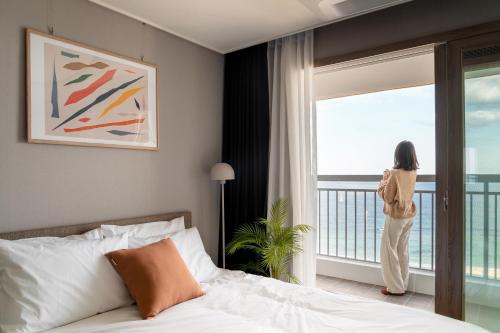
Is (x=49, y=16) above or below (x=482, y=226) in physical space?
above

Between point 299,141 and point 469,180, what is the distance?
4.46 ft

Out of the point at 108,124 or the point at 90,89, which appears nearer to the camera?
the point at 90,89

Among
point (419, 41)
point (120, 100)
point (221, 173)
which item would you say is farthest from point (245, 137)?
point (419, 41)

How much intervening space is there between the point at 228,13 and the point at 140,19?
73 cm

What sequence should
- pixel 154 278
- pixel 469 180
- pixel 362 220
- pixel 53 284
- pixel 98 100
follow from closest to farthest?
pixel 53 284
pixel 154 278
pixel 469 180
pixel 98 100
pixel 362 220

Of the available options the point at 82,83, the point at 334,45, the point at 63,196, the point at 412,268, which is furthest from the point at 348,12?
the point at 412,268

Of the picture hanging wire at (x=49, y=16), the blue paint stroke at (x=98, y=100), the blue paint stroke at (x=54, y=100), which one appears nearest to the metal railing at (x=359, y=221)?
the blue paint stroke at (x=98, y=100)

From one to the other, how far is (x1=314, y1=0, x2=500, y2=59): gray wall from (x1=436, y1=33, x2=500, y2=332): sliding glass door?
6.2 inches

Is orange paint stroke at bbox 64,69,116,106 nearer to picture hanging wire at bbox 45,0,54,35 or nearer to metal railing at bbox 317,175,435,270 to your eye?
picture hanging wire at bbox 45,0,54,35

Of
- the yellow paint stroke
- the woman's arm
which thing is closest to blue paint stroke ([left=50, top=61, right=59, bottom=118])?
the yellow paint stroke

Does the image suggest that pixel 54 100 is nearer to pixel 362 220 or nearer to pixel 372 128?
pixel 362 220

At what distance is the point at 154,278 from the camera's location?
194cm

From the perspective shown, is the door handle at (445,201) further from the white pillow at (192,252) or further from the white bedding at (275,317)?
the white pillow at (192,252)

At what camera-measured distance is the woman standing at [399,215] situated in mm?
3506
